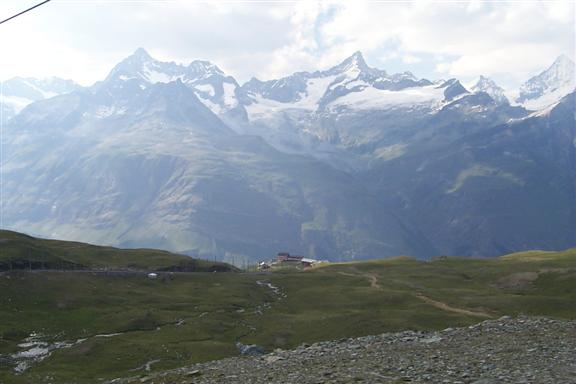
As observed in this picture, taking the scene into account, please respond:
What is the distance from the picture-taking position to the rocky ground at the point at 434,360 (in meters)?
42.2

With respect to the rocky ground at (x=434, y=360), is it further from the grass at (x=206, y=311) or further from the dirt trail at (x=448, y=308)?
the dirt trail at (x=448, y=308)

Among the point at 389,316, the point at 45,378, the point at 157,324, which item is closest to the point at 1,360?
the point at 45,378

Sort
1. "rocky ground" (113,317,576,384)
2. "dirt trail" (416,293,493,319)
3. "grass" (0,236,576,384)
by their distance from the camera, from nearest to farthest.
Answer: "rocky ground" (113,317,576,384) → "grass" (0,236,576,384) → "dirt trail" (416,293,493,319)

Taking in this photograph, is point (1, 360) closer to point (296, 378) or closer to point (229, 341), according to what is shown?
point (229, 341)

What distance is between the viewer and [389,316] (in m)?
122

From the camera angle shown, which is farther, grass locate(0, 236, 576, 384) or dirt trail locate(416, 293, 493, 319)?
dirt trail locate(416, 293, 493, 319)

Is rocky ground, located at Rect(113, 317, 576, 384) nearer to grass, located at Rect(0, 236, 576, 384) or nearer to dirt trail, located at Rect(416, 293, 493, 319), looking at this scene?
grass, located at Rect(0, 236, 576, 384)

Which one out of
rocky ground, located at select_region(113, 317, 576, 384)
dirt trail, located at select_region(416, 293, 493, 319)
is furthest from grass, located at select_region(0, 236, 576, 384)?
rocky ground, located at select_region(113, 317, 576, 384)

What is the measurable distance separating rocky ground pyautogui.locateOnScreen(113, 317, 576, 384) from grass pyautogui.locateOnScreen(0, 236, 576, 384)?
4065 centimetres

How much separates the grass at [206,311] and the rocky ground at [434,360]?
1600 inches

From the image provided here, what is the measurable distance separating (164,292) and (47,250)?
45.9m

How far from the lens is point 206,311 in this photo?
506ft

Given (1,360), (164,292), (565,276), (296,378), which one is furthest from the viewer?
(164,292)

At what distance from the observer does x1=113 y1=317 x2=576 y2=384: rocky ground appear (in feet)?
138
